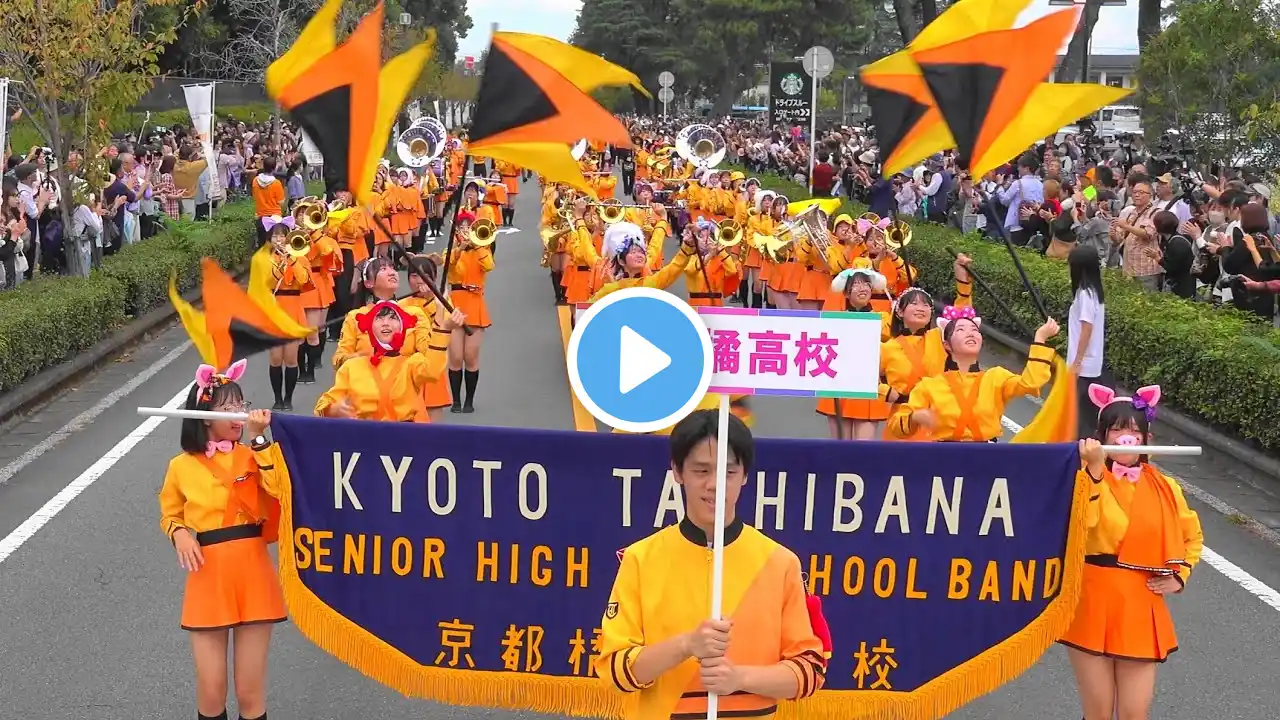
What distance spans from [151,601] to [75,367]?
689 centimetres

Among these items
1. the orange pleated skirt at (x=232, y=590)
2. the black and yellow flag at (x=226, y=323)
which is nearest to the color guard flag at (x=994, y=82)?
the black and yellow flag at (x=226, y=323)

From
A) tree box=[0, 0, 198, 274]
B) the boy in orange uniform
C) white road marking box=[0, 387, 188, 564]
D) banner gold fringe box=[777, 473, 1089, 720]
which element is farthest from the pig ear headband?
tree box=[0, 0, 198, 274]

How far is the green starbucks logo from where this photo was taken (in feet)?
136

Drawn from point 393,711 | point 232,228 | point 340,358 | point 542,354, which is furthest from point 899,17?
point 393,711

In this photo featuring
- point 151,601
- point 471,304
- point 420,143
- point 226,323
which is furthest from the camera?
point 420,143

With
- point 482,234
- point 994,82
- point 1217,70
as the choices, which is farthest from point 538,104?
point 1217,70

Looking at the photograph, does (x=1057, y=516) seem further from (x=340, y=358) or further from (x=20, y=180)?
(x=20, y=180)

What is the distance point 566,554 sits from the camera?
5.68 metres

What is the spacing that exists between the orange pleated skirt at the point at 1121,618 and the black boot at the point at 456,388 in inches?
315

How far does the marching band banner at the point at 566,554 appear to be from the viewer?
18.1 ft

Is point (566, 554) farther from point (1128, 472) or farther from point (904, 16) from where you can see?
point (904, 16)

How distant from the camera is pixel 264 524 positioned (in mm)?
5641

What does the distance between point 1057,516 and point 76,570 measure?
5.43 meters

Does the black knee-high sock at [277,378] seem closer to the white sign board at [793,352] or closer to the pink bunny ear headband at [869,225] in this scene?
the pink bunny ear headband at [869,225]
